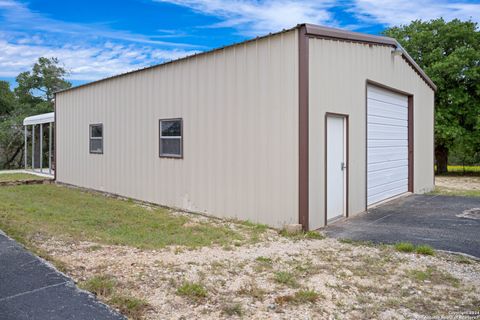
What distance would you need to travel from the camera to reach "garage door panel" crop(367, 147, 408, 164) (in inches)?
357

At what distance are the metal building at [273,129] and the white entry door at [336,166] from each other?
0.10 feet

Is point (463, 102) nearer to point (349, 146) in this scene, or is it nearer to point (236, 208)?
point (349, 146)

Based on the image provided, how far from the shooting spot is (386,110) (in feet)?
32.6

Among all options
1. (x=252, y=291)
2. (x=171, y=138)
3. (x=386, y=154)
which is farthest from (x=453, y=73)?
(x=252, y=291)

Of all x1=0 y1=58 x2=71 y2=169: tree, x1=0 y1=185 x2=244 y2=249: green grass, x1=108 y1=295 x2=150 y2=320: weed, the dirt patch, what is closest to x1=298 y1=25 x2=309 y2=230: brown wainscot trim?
x1=0 y1=185 x2=244 y2=249: green grass

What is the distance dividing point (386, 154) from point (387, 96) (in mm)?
1431

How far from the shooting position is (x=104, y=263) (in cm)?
458

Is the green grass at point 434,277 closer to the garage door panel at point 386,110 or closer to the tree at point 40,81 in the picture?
the garage door panel at point 386,110

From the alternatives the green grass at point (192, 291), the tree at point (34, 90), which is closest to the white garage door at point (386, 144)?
the green grass at point (192, 291)

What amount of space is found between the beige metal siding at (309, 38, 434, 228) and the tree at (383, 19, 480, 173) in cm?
799

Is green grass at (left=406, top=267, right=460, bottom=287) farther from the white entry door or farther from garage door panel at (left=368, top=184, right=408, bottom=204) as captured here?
garage door panel at (left=368, top=184, right=408, bottom=204)

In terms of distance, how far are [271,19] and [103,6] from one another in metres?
4.83

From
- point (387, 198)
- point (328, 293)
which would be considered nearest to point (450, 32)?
point (387, 198)

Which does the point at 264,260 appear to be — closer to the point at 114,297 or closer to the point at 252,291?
the point at 252,291
